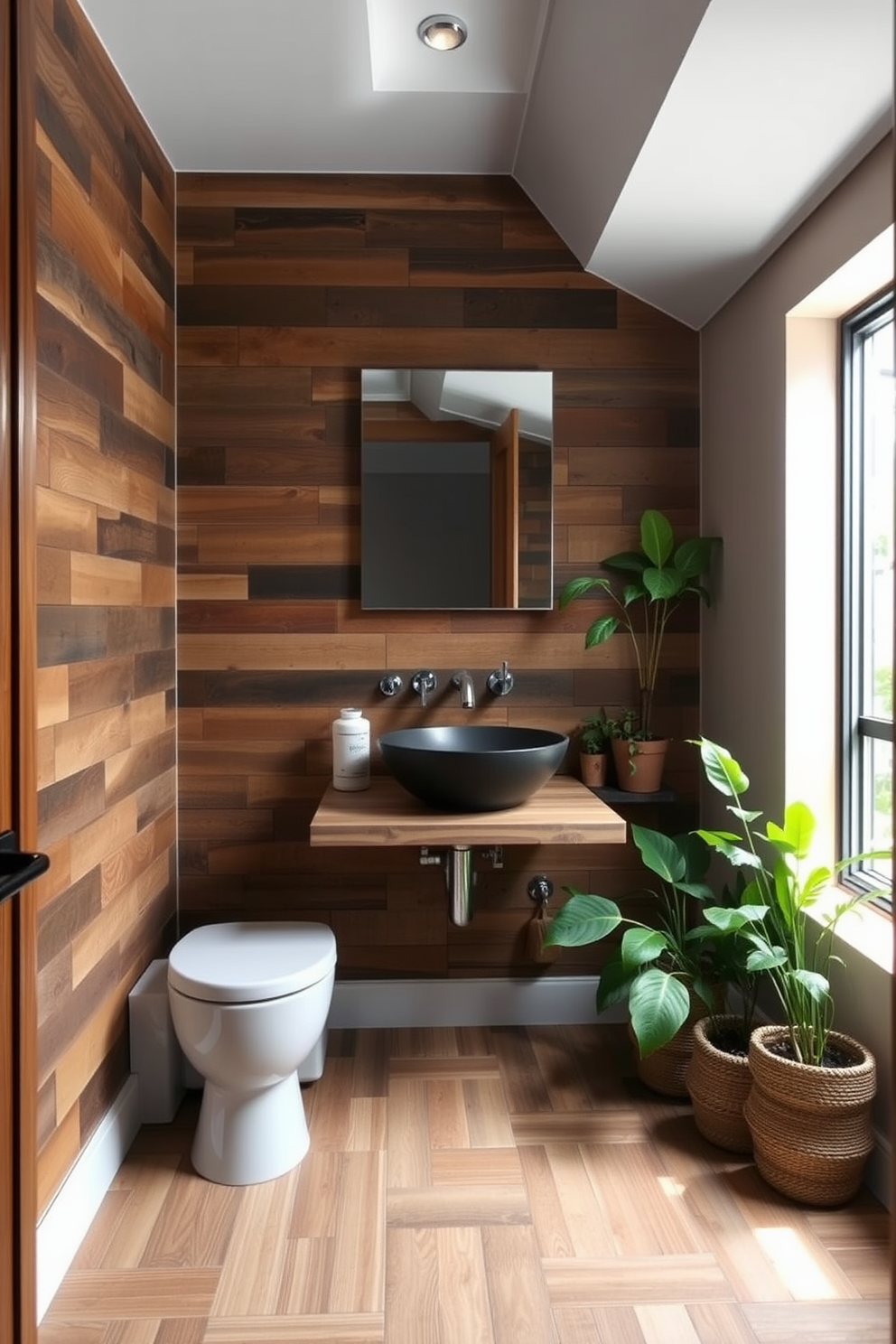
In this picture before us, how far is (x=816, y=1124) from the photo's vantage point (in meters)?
1.88

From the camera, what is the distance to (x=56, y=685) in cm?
175

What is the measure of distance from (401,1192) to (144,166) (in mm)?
2521

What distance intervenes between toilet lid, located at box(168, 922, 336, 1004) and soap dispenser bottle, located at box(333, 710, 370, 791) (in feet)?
1.29

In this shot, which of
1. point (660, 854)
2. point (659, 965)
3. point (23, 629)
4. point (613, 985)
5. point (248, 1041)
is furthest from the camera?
point (659, 965)

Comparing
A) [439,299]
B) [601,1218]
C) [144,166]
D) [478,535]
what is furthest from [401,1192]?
[144,166]

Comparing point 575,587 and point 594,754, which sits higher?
point 575,587

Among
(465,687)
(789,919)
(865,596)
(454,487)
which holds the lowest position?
(789,919)

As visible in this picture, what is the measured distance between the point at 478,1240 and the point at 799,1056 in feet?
2.49

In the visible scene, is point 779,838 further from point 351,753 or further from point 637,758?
point 351,753

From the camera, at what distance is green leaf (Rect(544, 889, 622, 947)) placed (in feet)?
7.26

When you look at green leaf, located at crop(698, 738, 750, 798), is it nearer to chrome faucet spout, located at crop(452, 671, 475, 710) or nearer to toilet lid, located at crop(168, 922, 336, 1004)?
chrome faucet spout, located at crop(452, 671, 475, 710)

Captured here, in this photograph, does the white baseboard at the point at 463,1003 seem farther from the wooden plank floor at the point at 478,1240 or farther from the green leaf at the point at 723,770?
the green leaf at the point at 723,770

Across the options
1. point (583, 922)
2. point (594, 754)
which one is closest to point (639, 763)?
point (594, 754)

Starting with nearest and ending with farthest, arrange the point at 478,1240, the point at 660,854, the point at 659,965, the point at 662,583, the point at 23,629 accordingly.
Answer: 1. the point at 23,629
2. the point at 478,1240
3. the point at 660,854
4. the point at 659,965
5. the point at 662,583
